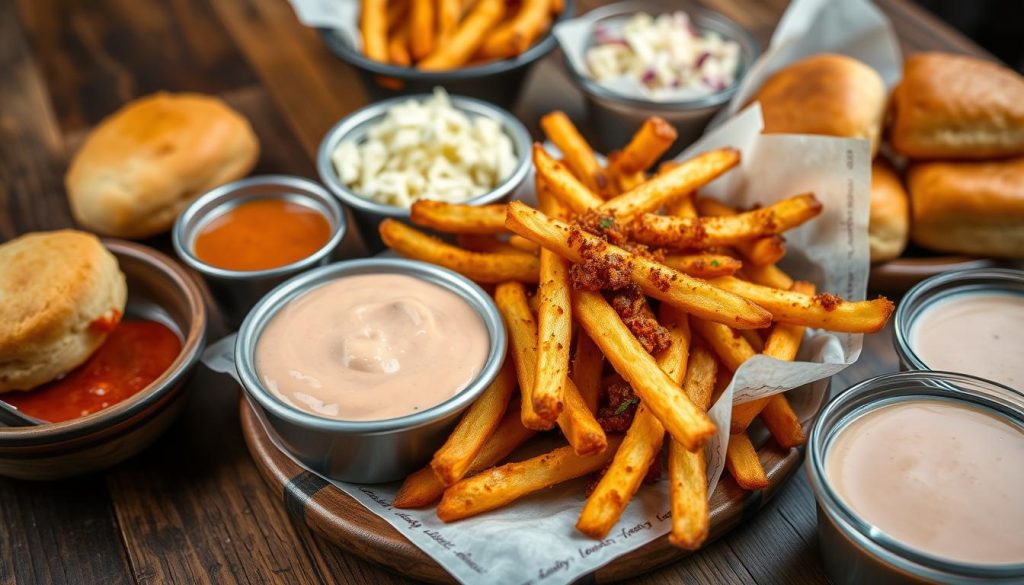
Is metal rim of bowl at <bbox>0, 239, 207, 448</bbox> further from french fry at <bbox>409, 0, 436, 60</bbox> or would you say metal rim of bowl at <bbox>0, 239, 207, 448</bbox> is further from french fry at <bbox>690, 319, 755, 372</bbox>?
french fry at <bbox>409, 0, 436, 60</bbox>

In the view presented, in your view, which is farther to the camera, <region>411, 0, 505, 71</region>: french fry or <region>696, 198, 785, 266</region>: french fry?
<region>411, 0, 505, 71</region>: french fry

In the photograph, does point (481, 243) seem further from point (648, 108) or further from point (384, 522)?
point (648, 108)

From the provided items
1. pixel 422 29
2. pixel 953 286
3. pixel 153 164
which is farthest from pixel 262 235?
pixel 953 286

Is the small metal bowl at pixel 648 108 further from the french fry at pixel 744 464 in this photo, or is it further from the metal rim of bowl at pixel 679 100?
the french fry at pixel 744 464

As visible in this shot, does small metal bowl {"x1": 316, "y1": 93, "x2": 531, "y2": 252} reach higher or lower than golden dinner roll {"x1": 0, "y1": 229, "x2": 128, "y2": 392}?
lower

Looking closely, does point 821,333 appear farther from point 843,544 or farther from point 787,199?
point 843,544

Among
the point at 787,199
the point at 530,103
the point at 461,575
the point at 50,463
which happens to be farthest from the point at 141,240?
the point at 787,199

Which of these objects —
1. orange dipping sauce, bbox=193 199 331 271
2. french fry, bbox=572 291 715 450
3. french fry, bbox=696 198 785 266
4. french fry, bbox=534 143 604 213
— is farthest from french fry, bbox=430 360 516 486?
orange dipping sauce, bbox=193 199 331 271
